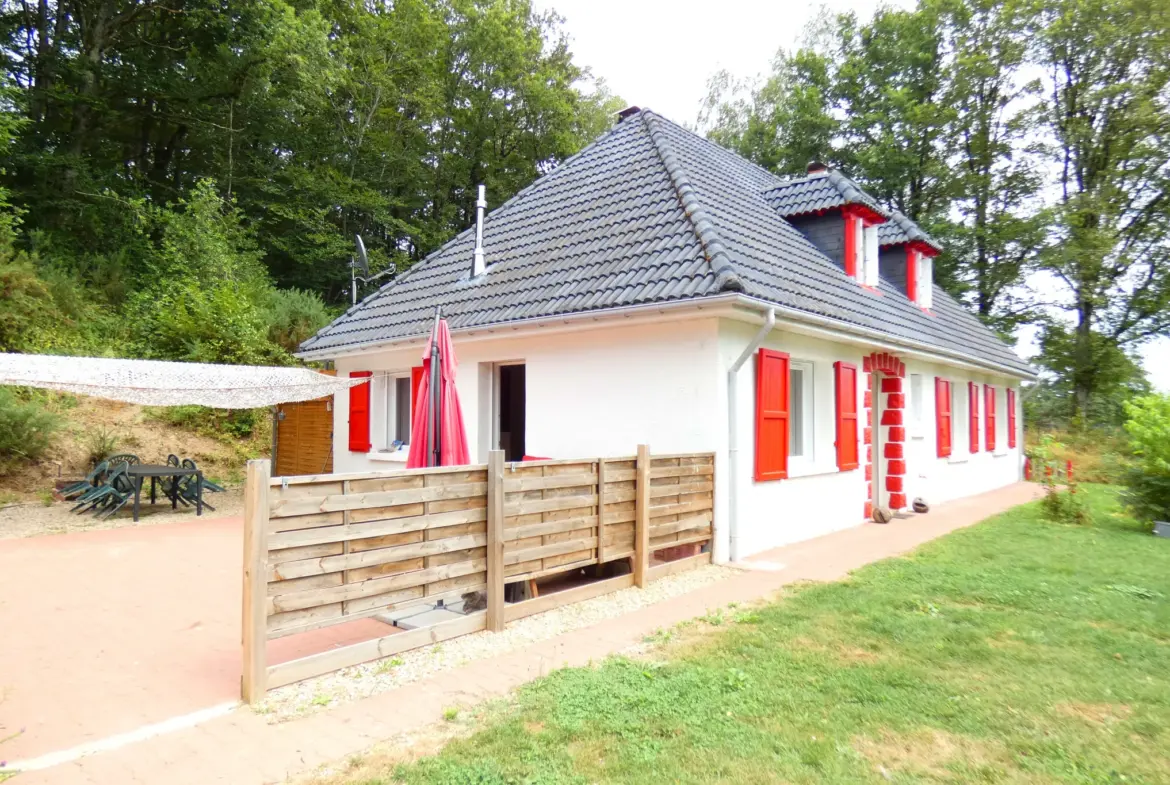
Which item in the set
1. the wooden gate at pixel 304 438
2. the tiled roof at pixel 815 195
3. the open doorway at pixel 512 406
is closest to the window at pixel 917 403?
the tiled roof at pixel 815 195

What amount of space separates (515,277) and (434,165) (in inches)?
733

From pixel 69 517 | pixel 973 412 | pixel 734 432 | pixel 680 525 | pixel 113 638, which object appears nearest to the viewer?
pixel 113 638

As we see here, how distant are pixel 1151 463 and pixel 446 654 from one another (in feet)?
35.4

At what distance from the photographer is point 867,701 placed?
12.7 feet

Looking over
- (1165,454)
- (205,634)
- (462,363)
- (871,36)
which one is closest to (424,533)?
(205,634)

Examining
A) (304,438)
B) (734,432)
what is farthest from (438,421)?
(304,438)

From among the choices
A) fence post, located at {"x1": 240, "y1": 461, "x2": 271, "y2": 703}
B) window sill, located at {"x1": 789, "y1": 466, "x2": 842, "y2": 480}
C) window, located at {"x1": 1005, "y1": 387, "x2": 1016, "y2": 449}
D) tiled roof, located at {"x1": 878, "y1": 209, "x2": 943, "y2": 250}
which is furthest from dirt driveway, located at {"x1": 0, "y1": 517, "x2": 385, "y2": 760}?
window, located at {"x1": 1005, "y1": 387, "x2": 1016, "y2": 449}

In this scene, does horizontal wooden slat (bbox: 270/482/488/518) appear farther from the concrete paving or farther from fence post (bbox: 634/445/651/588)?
fence post (bbox: 634/445/651/588)

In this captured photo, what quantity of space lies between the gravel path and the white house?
2382 mm

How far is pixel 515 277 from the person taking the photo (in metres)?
9.81

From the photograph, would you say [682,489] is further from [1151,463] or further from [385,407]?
[1151,463]

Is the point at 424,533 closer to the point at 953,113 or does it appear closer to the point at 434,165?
the point at 434,165

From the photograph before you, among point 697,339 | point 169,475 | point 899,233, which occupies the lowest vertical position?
point 169,475

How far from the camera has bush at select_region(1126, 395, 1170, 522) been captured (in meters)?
9.87
